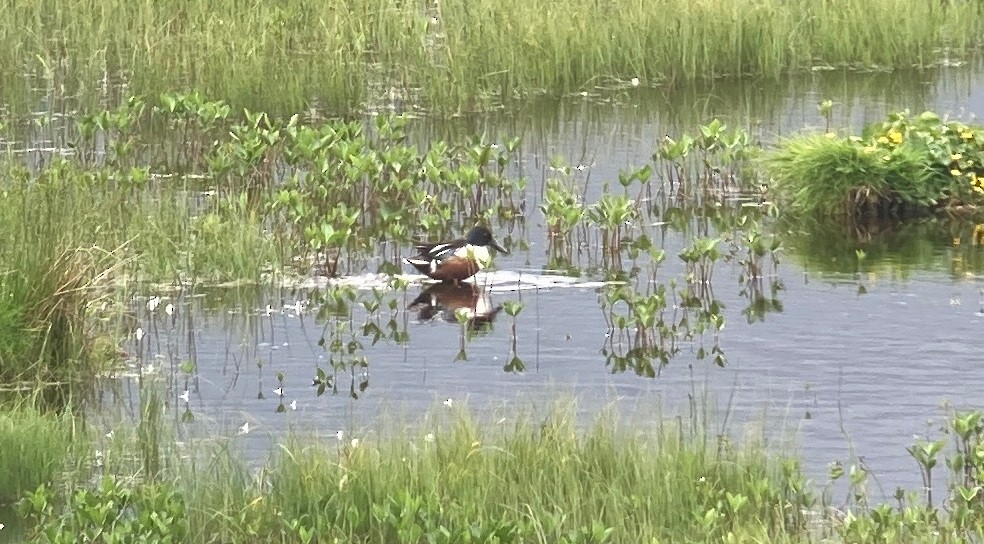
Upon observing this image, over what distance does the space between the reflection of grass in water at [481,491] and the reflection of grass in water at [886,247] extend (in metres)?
4.54

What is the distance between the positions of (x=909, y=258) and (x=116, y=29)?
7.59 metres

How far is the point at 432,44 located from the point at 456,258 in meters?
6.69

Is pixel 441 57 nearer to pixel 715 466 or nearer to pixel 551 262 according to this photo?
pixel 551 262

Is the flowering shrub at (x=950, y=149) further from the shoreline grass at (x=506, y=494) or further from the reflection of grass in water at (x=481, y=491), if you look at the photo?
the reflection of grass in water at (x=481, y=491)

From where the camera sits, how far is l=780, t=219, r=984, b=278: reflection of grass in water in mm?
11727

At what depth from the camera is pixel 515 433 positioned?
7.29 meters

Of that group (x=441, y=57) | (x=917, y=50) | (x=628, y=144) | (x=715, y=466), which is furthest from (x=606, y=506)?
(x=917, y=50)

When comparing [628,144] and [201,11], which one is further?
[201,11]

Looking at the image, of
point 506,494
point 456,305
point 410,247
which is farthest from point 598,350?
point 506,494

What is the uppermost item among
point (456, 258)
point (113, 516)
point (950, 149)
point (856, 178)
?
point (950, 149)

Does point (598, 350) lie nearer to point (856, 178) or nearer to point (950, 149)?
point (856, 178)

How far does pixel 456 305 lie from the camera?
11.0 meters

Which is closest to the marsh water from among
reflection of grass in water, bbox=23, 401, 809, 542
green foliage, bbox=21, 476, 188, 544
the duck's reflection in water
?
the duck's reflection in water

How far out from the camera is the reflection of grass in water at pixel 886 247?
1173cm
